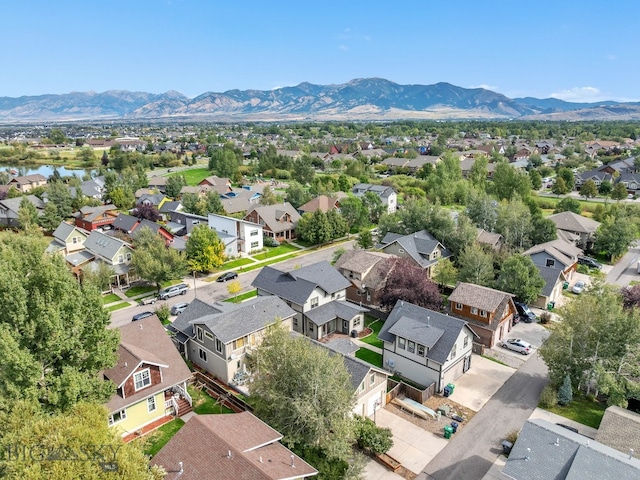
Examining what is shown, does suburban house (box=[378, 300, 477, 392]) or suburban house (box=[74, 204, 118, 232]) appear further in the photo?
suburban house (box=[74, 204, 118, 232])

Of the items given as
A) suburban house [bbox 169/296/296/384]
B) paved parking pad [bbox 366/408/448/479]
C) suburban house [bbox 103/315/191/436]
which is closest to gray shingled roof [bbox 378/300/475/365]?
paved parking pad [bbox 366/408/448/479]

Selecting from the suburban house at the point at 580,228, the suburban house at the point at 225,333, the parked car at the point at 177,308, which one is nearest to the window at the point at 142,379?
the suburban house at the point at 225,333

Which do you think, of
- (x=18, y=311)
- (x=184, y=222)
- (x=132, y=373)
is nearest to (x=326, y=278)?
(x=132, y=373)

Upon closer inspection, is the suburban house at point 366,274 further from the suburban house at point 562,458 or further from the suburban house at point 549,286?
the suburban house at point 562,458

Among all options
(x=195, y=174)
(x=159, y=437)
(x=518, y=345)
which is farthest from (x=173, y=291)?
(x=195, y=174)

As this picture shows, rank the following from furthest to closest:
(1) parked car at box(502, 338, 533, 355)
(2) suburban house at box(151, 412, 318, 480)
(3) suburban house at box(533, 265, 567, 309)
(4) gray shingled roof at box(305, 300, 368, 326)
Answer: (3) suburban house at box(533, 265, 567, 309), (4) gray shingled roof at box(305, 300, 368, 326), (1) parked car at box(502, 338, 533, 355), (2) suburban house at box(151, 412, 318, 480)

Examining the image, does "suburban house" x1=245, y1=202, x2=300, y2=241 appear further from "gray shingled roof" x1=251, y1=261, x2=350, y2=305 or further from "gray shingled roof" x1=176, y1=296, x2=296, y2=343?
"gray shingled roof" x1=176, y1=296, x2=296, y2=343
